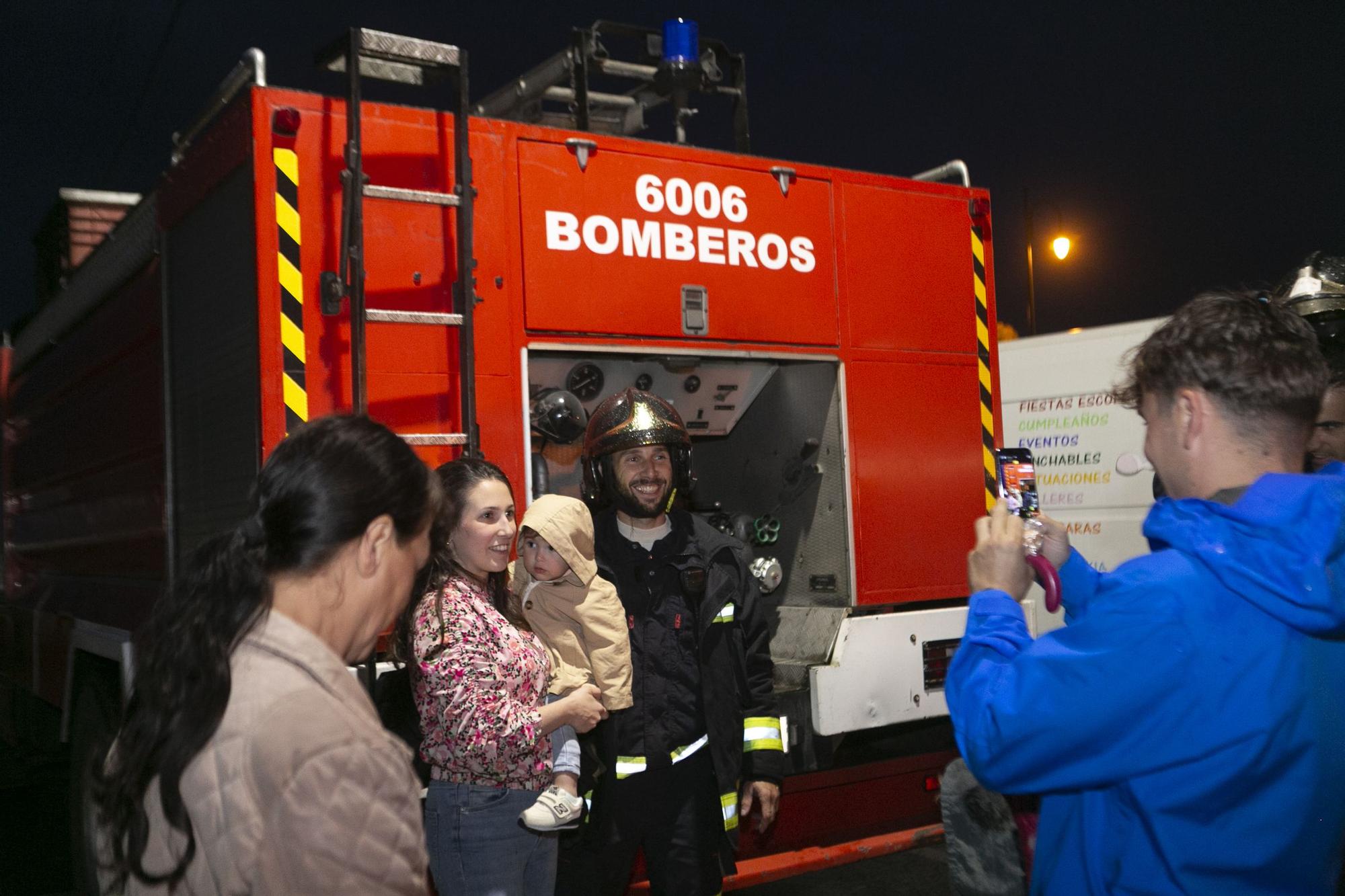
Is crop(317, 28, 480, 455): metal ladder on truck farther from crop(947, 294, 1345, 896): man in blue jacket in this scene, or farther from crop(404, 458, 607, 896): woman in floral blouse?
crop(947, 294, 1345, 896): man in blue jacket

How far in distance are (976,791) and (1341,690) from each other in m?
0.72

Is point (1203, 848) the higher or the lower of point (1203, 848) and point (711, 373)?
the lower

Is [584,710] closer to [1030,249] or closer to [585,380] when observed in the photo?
[585,380]

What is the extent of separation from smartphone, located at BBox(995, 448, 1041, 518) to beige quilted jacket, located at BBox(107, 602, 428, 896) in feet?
4.43

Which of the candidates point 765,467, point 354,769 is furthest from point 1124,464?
point 354,769

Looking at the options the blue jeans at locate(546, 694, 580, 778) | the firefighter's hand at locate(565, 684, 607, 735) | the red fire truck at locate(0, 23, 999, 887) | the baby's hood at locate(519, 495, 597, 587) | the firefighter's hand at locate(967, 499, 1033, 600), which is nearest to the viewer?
the firefighter's hand at locate(967, 499, 1033, 600)

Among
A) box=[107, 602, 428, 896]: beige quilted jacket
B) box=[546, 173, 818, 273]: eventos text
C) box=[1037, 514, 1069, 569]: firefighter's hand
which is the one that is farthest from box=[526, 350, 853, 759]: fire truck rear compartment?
box=[107, 602, 428, 896]: beige quilted jacket

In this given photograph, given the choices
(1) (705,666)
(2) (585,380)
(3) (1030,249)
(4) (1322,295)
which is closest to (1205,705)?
(1) (705,666)

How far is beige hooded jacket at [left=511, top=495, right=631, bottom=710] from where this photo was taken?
3.24 metres

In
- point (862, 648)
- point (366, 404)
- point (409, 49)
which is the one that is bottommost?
Result: point (862, 648)

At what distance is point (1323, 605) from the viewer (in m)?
1.58

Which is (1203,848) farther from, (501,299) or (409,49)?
(409,49)

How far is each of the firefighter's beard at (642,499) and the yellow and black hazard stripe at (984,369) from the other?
1797mm

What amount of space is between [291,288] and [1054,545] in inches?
92.7
